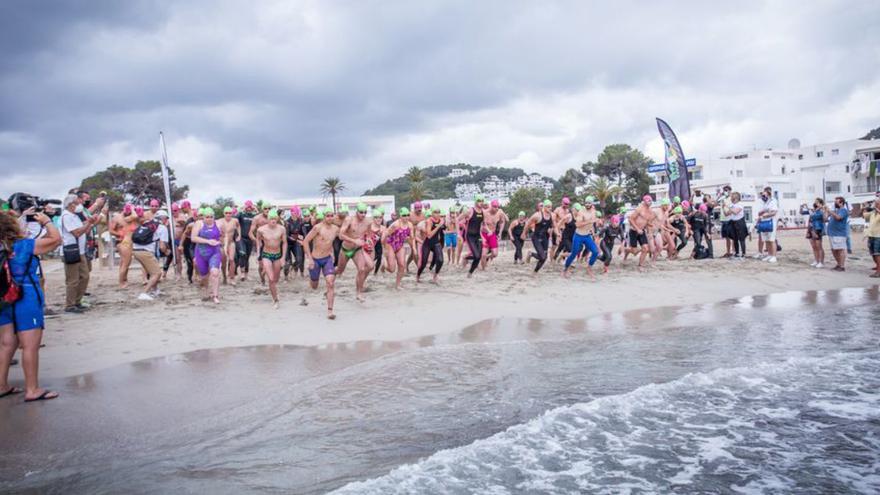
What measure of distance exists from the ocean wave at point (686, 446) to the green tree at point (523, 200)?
149 feet

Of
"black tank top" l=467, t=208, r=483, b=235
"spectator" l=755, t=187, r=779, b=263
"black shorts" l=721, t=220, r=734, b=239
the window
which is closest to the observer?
"black tank top" l=467, t=208, r=483, b=235

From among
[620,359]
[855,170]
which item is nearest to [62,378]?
[620,359]

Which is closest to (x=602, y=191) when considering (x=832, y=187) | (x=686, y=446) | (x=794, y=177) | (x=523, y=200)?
(x=523, y=200)

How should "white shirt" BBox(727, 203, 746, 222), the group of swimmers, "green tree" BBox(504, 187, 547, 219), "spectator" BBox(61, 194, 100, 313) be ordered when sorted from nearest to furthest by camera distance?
1. "spectator" BBox(61, 194, 100, 313)
2. the group of swimmers
3. "white shirt" BBox(727, 203, 746, 222)
4. "green tree" BBox(504, 187, 547, 219)

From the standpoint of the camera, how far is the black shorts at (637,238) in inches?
503

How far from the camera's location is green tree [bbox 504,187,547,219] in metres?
50.2

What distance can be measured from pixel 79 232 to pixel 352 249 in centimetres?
400

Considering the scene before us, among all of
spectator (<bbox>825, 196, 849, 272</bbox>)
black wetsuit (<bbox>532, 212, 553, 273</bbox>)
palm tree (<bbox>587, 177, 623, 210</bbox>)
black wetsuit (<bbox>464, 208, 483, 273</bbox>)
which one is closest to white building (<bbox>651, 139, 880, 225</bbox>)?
palm tree (<bbox>587, 177, 623, 210</bbox>)

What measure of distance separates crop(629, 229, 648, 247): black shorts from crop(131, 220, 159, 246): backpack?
10.2m

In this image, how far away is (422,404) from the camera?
4539 millimetres

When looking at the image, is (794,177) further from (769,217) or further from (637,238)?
(637,238)

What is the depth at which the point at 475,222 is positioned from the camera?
11.6m

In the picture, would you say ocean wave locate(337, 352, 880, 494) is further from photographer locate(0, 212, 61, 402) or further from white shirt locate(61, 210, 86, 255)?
white shirt locate(61, 210, 86, 255)

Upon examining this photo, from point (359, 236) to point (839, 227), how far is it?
34.1 feet
